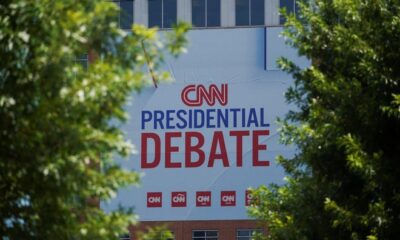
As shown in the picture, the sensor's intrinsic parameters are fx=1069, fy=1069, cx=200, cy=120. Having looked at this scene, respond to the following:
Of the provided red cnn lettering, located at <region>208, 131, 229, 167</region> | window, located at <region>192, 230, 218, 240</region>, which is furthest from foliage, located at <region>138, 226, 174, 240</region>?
window, located at <region>192, 230, 218, 240</region>

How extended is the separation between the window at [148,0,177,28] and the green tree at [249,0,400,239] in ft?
195

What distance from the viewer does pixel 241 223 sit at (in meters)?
78.1

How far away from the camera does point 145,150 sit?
3078 inches

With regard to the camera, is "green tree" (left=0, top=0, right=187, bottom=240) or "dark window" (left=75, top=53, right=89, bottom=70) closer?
"green tree" (left=0, top=0, right=187, bottom=240)

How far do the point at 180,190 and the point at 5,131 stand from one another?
67.6 m

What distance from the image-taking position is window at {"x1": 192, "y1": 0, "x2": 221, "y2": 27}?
79.1 meters

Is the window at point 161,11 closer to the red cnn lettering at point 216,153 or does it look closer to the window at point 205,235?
the red cnn lettering at point 216,153

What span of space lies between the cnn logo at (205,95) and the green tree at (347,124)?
190 feet

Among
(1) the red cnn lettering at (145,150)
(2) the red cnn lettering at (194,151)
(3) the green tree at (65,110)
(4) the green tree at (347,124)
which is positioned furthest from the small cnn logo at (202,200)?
(3) the green tree at (65,110)

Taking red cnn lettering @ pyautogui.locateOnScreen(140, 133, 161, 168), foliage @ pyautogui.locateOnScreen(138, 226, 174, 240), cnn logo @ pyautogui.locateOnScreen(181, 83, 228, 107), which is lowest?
red cnn lettering @ pyautogui.locateOnScreen(140, 133, 161, 168)

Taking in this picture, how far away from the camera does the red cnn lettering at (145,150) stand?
7781 centimetres

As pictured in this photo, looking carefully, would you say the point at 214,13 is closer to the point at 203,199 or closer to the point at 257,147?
the point at 257,147

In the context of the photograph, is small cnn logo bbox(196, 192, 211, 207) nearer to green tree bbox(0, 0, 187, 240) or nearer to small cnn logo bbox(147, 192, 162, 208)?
small cnn logo bbox(147, 192, 162, 208)

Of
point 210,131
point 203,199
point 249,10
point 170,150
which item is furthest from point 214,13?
point 203,199
